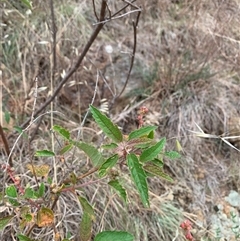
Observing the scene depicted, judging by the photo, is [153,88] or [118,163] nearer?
[118,163]

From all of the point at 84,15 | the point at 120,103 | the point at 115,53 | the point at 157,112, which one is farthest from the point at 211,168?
the point at 84,15

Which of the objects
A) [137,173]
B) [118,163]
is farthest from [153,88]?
[137,173]

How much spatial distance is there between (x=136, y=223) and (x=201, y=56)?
1019mm

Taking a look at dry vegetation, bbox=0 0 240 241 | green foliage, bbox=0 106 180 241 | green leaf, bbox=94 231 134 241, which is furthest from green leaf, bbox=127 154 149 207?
dry vegetation, bbox=0 0 240 241

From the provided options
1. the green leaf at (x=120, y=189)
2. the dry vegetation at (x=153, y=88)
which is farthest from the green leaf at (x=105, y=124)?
the dry vegetation at (x=153, y=88)

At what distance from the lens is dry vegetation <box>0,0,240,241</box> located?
1.87 m

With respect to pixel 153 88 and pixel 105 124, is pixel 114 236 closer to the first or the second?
pixel 105 124

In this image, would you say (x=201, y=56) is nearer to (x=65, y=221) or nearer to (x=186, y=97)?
(x=186, y=97)

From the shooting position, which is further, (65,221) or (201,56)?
(201,56)

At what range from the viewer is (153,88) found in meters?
2.35

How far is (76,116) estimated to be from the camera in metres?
2.18

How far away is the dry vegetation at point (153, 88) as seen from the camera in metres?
1.87

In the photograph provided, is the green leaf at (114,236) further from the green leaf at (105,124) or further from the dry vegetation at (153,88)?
the dry vegetation at (153,88)

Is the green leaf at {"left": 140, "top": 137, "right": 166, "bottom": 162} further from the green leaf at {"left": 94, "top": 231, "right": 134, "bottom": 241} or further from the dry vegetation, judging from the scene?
the dry vegetation
